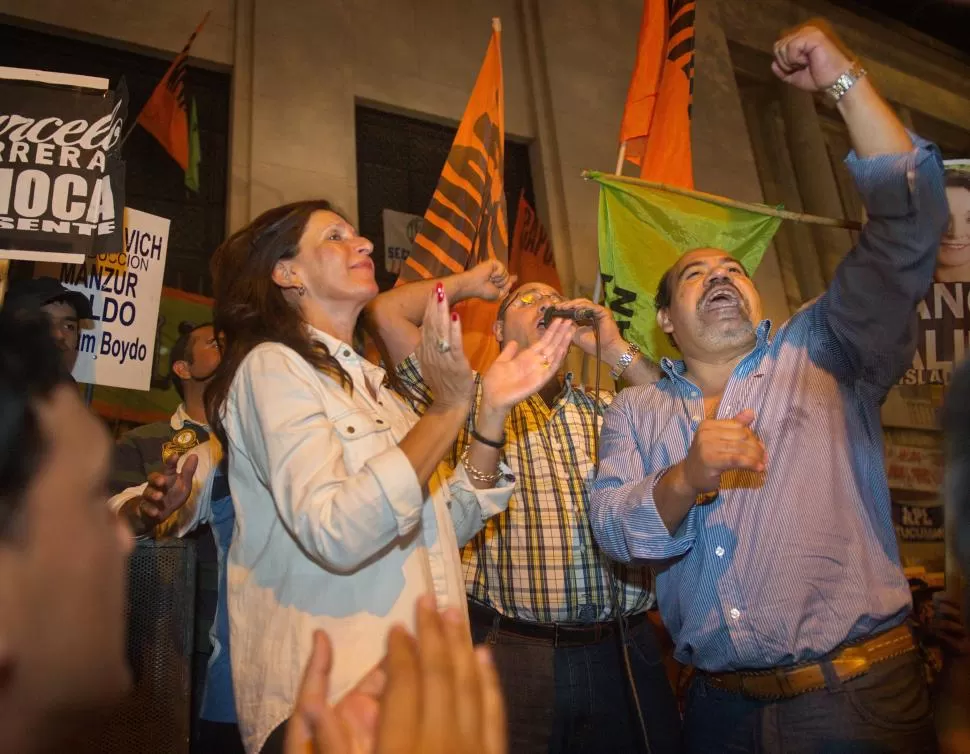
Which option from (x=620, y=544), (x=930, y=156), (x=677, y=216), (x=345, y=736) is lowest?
(x=345, y=736)

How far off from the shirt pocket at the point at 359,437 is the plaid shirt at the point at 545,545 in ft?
3.09

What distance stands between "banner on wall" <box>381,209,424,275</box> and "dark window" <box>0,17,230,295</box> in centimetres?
123

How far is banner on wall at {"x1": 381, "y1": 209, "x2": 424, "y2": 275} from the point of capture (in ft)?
20.6

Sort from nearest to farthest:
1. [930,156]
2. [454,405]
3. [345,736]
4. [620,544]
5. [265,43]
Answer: [345,736] → [454,405] → [930,156] → [620,544] → [265,43]

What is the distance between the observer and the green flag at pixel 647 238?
156 inches

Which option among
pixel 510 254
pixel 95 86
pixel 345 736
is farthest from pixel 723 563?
pixel 510 254

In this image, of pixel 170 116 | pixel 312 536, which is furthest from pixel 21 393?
pixel 170 116

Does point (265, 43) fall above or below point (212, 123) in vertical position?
above

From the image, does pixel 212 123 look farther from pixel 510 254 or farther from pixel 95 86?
pixel 95 86

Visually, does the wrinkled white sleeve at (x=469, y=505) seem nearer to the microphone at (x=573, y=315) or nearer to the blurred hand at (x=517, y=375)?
the blurred hand at (x=517, y=375)

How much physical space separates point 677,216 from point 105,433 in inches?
144

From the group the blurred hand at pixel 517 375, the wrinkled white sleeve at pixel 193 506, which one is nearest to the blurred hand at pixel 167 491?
the wrinkled white sleeve at pixel 193 506

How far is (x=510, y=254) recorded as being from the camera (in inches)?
225

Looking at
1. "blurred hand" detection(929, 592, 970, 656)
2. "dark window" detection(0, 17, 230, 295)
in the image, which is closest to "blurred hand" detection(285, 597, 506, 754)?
"blurred hand" detection(929, 592, 970, 656)
